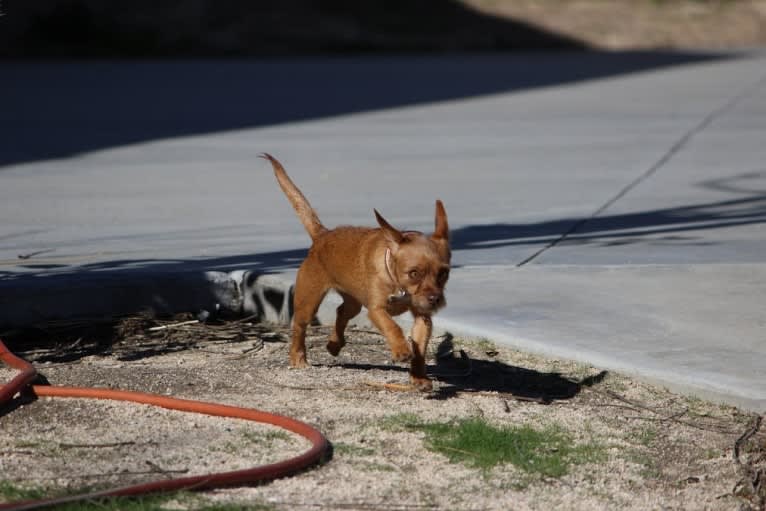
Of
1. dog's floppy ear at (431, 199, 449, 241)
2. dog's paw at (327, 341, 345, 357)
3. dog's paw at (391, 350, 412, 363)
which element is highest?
dog's floppy ear at (431, 199, 449, 241)

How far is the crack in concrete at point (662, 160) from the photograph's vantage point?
27.0ft

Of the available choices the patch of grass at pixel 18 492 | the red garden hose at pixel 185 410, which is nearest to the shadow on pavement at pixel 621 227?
the red garden hose at pixel 185 410

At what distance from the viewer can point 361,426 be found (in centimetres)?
489

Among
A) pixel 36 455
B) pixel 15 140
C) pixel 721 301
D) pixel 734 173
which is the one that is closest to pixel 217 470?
pixel 36 455

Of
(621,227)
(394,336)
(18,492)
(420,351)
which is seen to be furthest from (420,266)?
(621,227)

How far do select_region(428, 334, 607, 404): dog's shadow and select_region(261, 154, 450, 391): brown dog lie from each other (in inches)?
11.2

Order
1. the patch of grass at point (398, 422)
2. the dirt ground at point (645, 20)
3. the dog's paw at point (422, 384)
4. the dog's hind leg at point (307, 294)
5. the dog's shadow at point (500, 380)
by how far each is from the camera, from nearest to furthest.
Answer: the patch of grass at point (398, 422) < the dog's paw at point (422, 384) < the dog's shadow at point (500, 380) < the dog's hind leg at point (307, 294) < the dirt ground at point (645, 20)

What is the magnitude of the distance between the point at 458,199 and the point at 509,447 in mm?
5441

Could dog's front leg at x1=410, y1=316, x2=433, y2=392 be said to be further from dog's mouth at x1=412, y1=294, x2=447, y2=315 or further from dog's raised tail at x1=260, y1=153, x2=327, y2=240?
dog's raised tail at x1=260, y1=153, x2=327, y2=240

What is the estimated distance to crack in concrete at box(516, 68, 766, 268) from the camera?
324 inches

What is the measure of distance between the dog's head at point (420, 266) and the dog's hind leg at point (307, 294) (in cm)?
69

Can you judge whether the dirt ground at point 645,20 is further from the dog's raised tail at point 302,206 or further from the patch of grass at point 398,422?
the patch of grass at point 398,422

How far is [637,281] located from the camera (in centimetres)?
701

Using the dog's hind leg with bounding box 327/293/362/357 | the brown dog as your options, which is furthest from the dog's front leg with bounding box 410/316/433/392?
the dog's hind leg with bounding box 327/293/362/357
